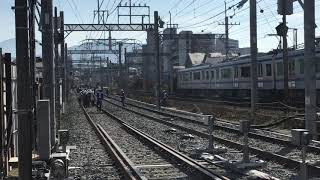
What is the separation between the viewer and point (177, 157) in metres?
13.5

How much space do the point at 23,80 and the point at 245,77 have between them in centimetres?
3389

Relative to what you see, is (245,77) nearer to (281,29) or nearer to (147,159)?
(281,29)

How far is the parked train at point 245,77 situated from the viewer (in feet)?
104

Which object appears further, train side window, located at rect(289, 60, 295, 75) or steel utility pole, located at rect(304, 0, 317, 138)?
train side window, located at rect(289, 60, 295, 75)

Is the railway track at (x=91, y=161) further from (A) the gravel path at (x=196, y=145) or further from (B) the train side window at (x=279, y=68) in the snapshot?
(B) the train side window at (x=279, y=68)

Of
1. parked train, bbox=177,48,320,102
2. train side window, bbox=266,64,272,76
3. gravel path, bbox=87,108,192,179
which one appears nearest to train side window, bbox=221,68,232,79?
parked train, bbox=177,48,320,102

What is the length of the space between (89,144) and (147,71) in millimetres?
72617

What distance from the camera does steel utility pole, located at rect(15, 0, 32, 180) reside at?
6.54m

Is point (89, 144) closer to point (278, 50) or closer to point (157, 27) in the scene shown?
point (278, 50)

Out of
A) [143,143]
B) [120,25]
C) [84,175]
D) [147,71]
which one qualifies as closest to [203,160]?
[84,175]

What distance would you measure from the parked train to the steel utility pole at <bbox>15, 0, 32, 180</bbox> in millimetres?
23857

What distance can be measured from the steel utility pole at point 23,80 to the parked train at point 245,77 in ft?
78.3

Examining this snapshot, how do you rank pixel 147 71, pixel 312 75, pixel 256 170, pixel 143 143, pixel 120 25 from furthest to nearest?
pixel 147 71, pixel 120 25, pixel 143 143, pixel 312 75, pixel 256 170

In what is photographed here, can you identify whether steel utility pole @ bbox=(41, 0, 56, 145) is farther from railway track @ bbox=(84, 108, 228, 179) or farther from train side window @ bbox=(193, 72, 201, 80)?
train side window @ bbox=(193, 72, 201, 80)
